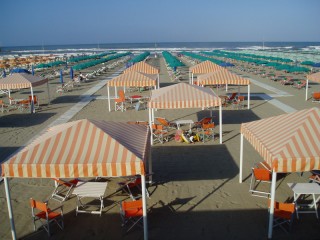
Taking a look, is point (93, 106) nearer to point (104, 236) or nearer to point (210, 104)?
point (210, 104)

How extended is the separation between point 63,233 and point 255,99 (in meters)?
14.3

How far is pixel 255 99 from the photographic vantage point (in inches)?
690

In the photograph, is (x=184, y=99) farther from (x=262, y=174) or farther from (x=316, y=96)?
(x=316, y=96)

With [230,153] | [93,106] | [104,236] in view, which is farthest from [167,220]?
[93,106]

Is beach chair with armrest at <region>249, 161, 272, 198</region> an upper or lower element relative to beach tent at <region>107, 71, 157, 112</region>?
lower

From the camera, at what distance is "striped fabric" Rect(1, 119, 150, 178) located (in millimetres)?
4809

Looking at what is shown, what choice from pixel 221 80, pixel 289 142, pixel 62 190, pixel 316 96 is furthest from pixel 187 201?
pixel 316 96

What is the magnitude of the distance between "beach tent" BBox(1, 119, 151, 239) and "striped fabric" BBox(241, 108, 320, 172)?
212cm

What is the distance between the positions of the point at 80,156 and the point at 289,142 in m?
3.40

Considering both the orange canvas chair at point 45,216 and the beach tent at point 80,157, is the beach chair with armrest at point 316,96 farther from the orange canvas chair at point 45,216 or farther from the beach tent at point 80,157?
the orange canvas chair at point 45,216

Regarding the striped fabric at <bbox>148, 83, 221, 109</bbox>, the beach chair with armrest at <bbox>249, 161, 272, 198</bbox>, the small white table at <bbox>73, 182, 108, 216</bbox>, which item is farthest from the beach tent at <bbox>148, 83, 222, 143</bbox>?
the small white table at <bbox>73, 182, 108, 216</bbox>

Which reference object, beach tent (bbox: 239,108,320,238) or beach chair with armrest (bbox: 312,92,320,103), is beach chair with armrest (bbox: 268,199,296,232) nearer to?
beach tent (bbox: 239,108,320,238)

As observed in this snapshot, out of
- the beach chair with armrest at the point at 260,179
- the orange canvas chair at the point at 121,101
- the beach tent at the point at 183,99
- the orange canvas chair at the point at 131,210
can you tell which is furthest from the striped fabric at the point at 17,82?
the beach chair with armrest at the point at 260,179

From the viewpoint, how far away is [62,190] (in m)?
7.19
